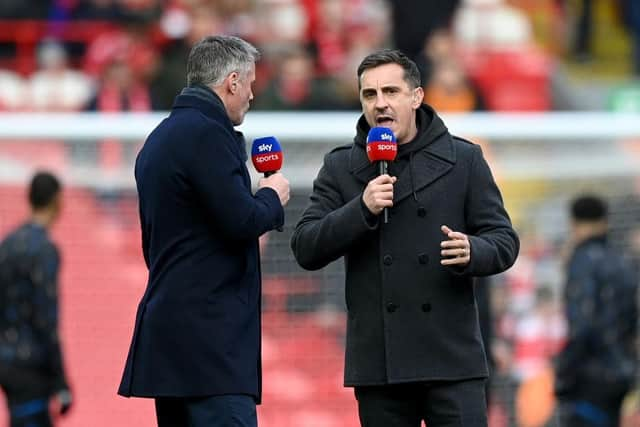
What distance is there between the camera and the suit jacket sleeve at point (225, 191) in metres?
5.84

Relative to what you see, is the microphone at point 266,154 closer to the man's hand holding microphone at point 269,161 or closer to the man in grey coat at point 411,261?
the man's hand holding microphone at point 269,161

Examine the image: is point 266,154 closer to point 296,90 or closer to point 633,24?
point 296,90

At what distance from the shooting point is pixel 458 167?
20.3 ft

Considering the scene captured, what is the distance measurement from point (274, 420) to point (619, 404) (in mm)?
2195

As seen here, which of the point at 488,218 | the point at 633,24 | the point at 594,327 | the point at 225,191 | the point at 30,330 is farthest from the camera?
the point at 633,24

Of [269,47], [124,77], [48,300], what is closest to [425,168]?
[48,300]

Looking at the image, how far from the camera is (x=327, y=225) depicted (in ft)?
19.9

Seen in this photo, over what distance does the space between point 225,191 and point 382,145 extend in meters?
0.58

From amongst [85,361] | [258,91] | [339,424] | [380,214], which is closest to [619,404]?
[339,424]

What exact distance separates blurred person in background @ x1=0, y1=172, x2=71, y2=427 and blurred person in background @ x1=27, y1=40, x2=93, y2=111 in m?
4.97

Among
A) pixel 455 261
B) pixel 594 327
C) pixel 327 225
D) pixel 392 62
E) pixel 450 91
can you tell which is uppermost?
pixel 450 91

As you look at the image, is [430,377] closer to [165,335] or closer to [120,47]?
[165,335]

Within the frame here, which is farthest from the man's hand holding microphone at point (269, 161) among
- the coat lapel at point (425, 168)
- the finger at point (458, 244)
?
the finger at point (458, 244)

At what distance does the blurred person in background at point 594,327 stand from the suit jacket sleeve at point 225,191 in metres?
3.95
